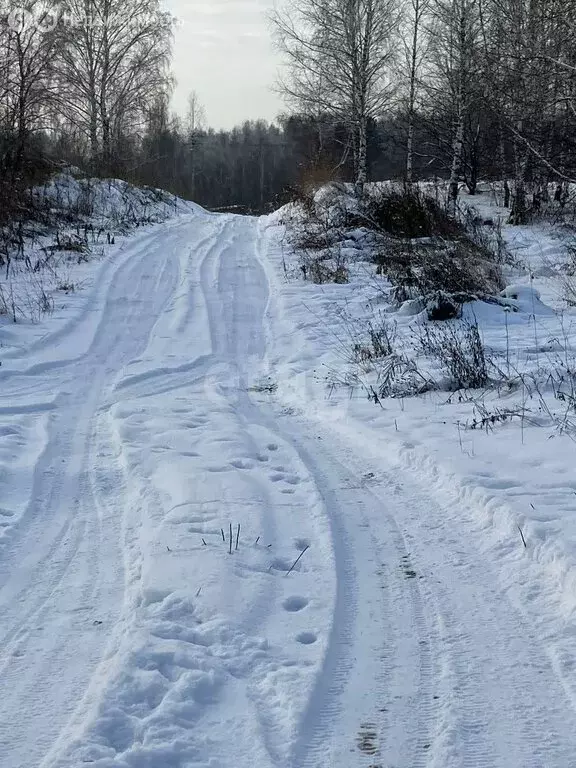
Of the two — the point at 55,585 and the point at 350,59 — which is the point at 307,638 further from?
the point at 350,59

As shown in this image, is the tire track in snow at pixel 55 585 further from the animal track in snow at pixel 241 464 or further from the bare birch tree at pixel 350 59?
the bare birch tree at pixel 350 59

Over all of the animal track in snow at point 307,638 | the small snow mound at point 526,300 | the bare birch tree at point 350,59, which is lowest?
the animal track in snow at point 307,638

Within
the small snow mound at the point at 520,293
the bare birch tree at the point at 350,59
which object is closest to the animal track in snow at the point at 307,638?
the small snow mound at the point at 520,293

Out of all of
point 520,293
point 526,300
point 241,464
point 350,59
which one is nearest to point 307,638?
point 241,464

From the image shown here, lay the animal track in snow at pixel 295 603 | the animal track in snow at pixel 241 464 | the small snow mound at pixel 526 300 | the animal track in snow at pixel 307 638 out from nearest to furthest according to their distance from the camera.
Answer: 1. the animal track in snow at pixel 307 638
2. the animal track in snow at pixel 295 603
3. the animal track in snow at pixel 241 464
4. the small snow mound at pixel 526 300

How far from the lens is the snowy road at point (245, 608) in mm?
2230

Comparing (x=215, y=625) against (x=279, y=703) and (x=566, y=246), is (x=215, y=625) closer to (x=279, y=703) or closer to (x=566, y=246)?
(x=279, y=703)

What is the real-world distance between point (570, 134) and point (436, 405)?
28.3 feet

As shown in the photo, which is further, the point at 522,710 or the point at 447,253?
the point at 447,253

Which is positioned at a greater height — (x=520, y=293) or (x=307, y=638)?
(x=520, y=293)

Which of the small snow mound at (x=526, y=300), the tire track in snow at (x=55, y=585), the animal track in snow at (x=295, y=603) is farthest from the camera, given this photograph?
the small snow mound at (x=526, y=300)

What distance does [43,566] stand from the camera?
3.40 m

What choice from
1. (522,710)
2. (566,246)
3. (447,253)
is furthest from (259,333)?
(566,246)

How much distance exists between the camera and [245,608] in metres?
2.97
